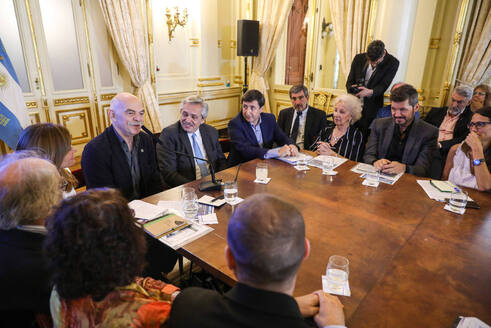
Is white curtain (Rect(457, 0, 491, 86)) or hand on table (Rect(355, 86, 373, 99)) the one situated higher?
white curtain (Rect(457, 0, 491, 86))

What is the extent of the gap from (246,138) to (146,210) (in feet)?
4.70

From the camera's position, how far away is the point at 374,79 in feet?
12.7

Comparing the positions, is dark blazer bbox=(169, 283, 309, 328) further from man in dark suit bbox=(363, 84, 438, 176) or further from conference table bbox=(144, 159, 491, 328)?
man in dark suit bbox=(363, 84, 438, 176)

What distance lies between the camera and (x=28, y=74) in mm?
3631

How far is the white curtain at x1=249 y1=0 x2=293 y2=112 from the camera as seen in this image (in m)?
5.21

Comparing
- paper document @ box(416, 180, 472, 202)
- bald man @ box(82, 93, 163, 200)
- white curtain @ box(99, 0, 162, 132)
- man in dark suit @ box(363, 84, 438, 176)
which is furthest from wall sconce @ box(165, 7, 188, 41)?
paper document @ box(416, 180, 472, 202)

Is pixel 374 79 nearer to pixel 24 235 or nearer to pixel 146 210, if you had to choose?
pixel 146 210

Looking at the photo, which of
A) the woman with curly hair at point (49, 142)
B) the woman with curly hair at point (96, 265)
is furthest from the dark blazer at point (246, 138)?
the woman with curly hair at point (96, 265)

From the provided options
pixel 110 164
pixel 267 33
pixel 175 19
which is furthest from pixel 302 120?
pixel 175 19

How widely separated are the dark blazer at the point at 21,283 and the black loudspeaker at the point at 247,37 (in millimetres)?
4815

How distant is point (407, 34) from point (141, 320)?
4514mm

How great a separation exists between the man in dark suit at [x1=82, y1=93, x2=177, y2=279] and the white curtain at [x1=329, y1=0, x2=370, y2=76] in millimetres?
3533

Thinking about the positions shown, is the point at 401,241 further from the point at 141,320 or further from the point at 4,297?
the point at 4,297

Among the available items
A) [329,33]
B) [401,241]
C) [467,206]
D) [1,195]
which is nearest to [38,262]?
[1,195]
